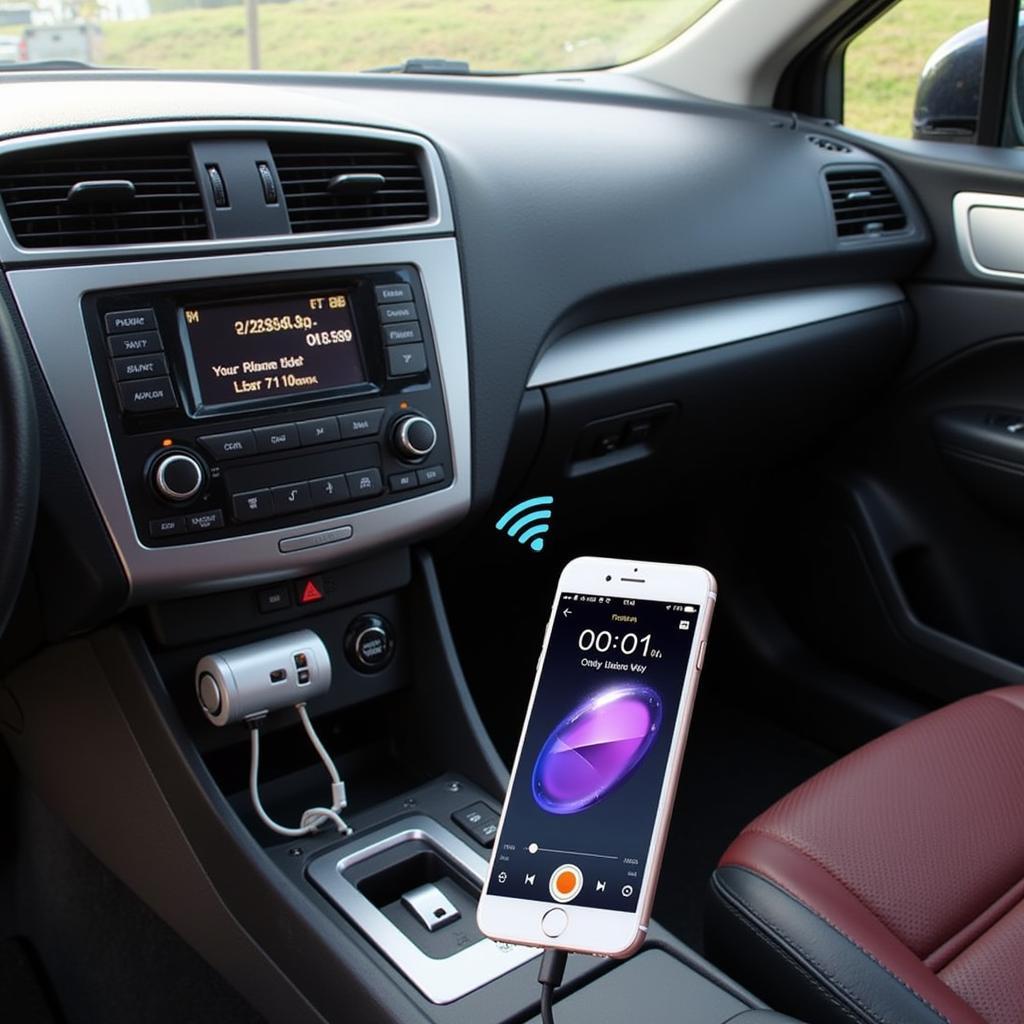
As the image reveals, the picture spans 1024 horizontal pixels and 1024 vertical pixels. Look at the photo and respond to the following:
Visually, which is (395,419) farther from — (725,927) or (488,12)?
(488,12)

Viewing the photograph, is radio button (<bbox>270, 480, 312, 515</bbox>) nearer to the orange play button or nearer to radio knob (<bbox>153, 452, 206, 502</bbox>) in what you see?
radio knob (<bbox>153, 452, 206, 502</bbox>)

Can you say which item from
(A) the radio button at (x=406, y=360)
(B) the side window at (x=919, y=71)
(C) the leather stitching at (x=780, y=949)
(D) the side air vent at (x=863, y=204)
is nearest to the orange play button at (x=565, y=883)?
(C) the leather stitching at (x=780, y=949)

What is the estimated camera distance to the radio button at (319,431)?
43.9 inches

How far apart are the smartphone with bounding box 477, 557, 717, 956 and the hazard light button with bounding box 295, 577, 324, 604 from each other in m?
0.36

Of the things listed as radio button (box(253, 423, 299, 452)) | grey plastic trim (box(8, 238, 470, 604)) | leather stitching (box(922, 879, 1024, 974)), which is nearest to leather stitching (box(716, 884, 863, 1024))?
leather stitching (box(922, 879, 1024, 974))

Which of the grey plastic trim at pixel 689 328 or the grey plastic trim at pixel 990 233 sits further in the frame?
the grey plastic trim at pixel 990 233

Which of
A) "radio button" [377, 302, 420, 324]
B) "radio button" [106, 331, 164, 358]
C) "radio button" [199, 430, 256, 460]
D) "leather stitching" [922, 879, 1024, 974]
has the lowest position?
"leather stitching" [922, 879, 1024, 974]

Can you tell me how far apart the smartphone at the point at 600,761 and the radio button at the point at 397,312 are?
372mm

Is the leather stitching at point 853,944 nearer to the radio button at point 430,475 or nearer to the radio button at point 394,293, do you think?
the radio button at point 430,475

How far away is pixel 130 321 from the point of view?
1023 mm

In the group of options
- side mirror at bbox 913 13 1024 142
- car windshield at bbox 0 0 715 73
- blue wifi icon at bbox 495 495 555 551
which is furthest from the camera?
side mirror at bbox 913 13 1024 142

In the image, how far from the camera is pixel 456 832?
1185 mm

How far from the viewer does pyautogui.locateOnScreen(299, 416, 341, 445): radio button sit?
1.11m

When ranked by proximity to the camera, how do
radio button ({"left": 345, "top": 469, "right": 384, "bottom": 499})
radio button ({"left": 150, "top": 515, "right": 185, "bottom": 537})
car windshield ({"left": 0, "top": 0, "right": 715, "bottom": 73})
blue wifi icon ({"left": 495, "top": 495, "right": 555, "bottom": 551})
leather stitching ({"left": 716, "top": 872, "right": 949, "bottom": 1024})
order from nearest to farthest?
leather stitching ({"left": 716, "top": 872, "right": 949, "bottom": 1024}), radio button ({"left": 150, "top": 515, "right": 185, "bottom": 537}), radio button ({"left": 345, "top": 469, "right": 384, "bottom": 499}), car windshield ({"left": 0, "top": 0, "right": 715, "bottom": 73}), blue wifi icon ({"left": 495, "top": 495, "right": 555, "bottom": 551})
